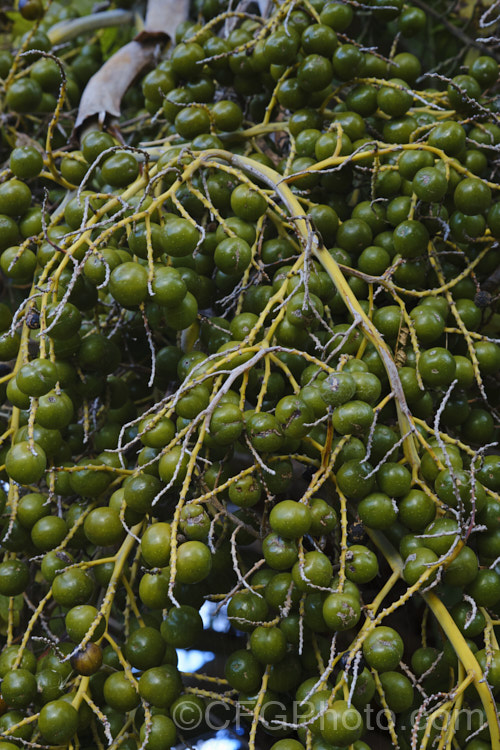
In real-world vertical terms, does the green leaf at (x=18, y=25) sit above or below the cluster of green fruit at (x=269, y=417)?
above

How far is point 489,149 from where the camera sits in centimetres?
127

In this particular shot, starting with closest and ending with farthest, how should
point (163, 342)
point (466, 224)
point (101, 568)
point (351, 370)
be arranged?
point (351, 370) → point (101, 568) → point (466, 224) → point (163, 342)

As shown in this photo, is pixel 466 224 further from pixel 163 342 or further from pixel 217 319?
pixel 163 342

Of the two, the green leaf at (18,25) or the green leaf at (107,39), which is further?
the green leaf at (18,25)

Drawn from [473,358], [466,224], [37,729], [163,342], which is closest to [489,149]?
[466,224]

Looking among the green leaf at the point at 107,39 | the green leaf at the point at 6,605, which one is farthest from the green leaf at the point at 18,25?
the green leaf at the point at 6,605

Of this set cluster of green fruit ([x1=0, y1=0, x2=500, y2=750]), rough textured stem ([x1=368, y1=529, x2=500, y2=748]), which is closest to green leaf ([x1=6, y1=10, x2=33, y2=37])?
cluster of green fruit ([x1=0, y1=0, x2=500, y2=750])

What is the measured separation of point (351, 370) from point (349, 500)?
216mm

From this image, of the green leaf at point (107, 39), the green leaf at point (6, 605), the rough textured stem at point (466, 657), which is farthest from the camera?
the green leaf at point (107, 39)

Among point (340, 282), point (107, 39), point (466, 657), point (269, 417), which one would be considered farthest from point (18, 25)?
point (466, 657)

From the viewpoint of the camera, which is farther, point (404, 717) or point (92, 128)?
point (92, 128)
